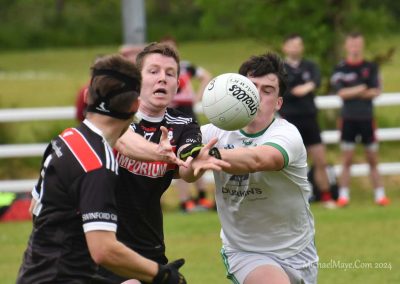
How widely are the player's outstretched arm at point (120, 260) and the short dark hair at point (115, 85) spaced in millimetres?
601

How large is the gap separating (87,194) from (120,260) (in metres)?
0.33

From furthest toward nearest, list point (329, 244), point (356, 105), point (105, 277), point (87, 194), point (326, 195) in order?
1. point (326, 195)
2. point (356, 105)
3. point (329, 244)
4. point (105, 277)
5. point (87, 194)

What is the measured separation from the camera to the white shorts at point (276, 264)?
5.75 meters

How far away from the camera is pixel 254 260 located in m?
5.78

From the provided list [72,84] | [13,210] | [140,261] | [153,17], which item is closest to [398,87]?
[72,84]

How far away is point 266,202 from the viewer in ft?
19.1

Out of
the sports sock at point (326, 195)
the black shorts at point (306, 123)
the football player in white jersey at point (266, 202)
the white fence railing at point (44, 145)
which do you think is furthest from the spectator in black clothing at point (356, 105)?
the football player in white jersey at point (266, 202)

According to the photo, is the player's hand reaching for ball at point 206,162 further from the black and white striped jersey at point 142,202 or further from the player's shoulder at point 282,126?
the player's shoulder at point 282,126

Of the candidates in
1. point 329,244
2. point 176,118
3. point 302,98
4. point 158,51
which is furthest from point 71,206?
point 302,98

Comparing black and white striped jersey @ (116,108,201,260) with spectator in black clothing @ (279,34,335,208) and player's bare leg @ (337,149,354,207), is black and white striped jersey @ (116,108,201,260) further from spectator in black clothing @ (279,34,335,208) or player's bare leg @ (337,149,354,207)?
player's bare leg @ (337,149,354,207)

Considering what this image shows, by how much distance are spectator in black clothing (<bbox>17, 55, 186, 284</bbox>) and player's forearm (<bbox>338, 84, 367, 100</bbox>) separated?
8.30 meters

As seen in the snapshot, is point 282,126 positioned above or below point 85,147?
below

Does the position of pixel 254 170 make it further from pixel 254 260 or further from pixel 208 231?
pixel 208 231

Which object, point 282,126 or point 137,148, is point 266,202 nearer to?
point 282,126
